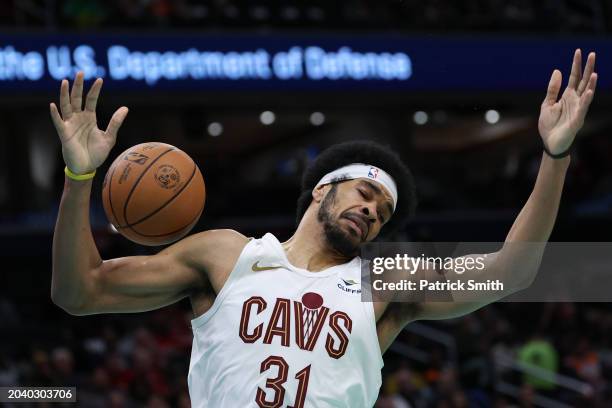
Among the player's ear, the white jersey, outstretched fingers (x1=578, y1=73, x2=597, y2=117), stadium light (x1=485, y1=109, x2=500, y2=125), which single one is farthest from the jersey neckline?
stadium light (x1=485, y1=109, x2=500, y2=125)

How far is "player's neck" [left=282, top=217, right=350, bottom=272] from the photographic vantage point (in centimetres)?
464

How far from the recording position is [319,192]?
16.3 ft

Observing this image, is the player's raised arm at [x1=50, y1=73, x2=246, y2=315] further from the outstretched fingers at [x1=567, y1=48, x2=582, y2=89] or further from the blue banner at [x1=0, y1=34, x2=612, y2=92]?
the blue banner at [x1=0, y1=34, x2=612, y2=92]

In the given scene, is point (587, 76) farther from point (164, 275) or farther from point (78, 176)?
point (78, 176)

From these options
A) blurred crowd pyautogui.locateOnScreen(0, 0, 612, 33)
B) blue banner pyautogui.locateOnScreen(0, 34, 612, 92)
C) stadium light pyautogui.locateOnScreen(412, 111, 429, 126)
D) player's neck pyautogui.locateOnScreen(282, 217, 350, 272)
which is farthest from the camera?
stadium light pyautogui.locateOnScreen(412, 111, 429, 126)

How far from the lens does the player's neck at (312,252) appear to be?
4.64 meters

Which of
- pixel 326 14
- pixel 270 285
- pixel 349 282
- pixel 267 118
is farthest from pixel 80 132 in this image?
pixel 267 118

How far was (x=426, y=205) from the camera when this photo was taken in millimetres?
18469

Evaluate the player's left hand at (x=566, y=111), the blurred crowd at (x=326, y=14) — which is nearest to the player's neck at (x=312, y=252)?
the player's left hand at (x=566, y=111)

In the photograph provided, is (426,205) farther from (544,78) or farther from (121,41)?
(121,41)

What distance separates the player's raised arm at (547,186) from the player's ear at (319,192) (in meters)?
0.89

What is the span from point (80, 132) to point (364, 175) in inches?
52.7

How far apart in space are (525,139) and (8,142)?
11713 mm

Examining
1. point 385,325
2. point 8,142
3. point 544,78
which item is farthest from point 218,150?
point 385,325
